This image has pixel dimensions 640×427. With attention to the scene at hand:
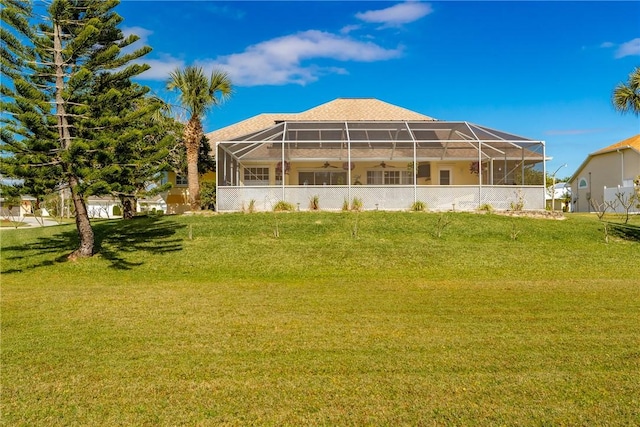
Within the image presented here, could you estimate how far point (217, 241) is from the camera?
13.7 meters

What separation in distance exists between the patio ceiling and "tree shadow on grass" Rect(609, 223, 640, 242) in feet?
13.4

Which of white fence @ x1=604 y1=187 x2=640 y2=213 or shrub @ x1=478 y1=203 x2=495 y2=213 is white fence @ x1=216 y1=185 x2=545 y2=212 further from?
white fence @ x1=604 y1=187 x2=640 y2=213

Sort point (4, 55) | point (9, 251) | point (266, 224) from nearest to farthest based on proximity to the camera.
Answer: point (4, 55) < point (9, 251) < point (266, 224)

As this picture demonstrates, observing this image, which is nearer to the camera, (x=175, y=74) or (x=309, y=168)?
(x=175, y=74)

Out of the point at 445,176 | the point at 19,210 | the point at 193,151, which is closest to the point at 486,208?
the point at 445,176

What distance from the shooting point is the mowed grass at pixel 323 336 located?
136 inches

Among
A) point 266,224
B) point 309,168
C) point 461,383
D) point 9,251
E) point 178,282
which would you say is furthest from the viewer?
point 309,168

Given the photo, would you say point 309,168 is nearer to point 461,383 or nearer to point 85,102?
point 85,102

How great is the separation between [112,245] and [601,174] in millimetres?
29553

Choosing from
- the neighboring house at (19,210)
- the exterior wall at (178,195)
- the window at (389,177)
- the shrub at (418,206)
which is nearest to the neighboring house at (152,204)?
the exterior wall at (178,195)

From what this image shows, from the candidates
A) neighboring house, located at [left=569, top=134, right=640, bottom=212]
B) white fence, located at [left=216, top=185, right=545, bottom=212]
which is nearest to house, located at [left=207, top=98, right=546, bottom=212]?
white fence, located at [left=216, top=185, right=545, bottom=212]

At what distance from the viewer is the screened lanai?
18281 millimetres

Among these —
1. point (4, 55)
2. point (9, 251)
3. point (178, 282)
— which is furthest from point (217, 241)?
point (4, 55)

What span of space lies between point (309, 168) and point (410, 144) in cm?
559
